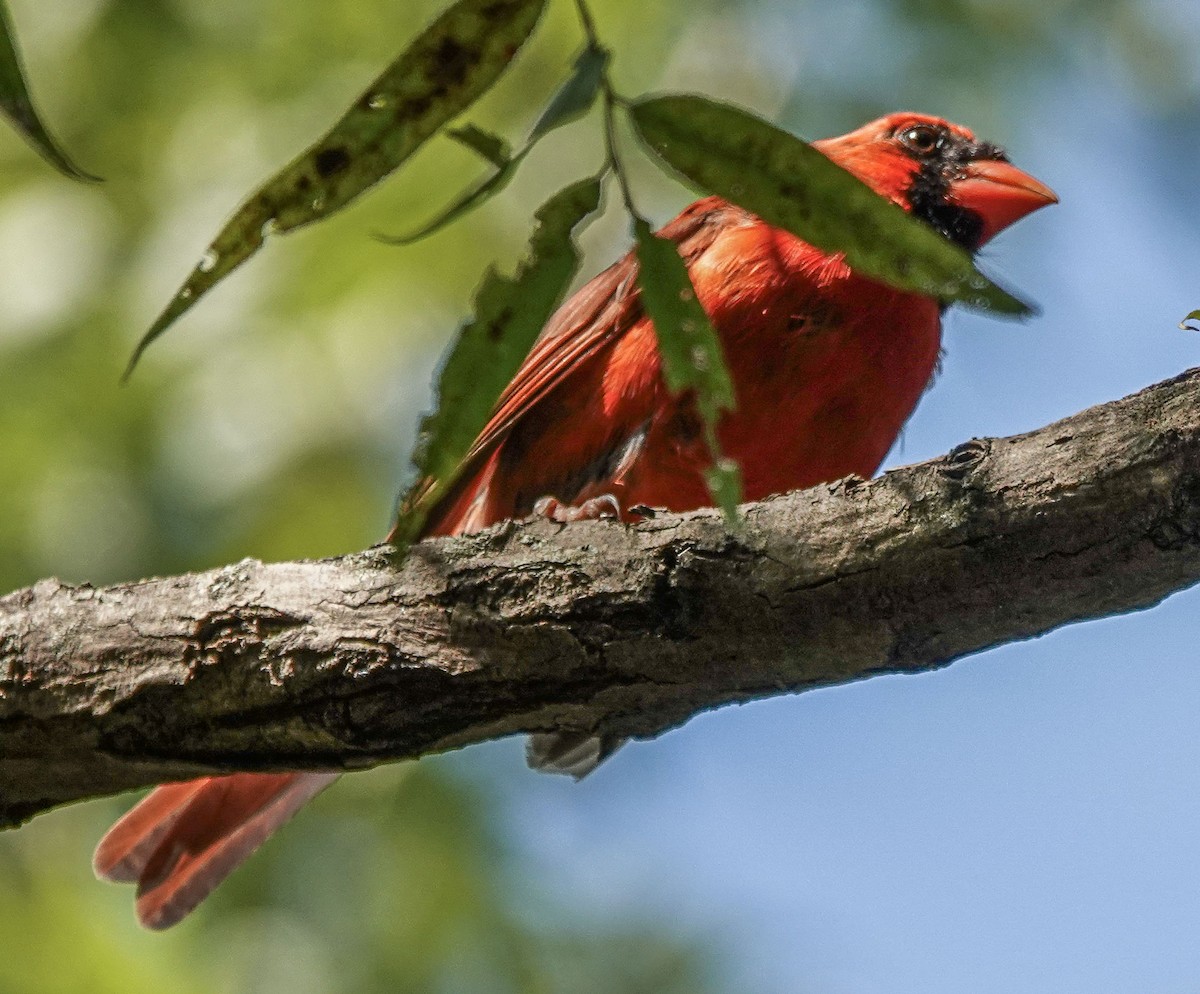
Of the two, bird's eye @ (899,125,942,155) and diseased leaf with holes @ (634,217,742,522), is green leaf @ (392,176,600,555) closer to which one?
diseased leaf with holes @ (634,217,742,522)

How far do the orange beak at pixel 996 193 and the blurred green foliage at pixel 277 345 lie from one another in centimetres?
78

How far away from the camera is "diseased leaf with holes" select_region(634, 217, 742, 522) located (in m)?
1.40

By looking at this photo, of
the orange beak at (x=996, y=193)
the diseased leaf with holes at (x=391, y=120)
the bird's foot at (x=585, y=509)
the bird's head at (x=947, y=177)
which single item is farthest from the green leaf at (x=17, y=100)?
the orange beak at (x=996, y=193)

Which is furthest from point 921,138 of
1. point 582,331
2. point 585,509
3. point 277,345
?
point 277,345

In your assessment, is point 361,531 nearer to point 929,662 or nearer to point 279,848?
point 279,848

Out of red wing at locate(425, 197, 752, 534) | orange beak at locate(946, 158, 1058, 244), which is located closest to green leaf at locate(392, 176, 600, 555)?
red wing at locate(425, 197, 752, 534)

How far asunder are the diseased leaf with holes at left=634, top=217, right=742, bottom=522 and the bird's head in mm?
2398

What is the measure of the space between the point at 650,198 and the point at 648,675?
98.5 inches

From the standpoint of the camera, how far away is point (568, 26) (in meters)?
4.43

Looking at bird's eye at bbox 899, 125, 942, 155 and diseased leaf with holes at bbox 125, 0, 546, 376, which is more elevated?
bird's eye at bbox 899, 125, 942, 155

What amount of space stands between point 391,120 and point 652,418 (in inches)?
70.1

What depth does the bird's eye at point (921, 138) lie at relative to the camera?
3.85 meters

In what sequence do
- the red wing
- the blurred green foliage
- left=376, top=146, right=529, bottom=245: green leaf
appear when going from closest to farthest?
left=376, top=146, right=529, bottom=245: green leaf, the red wing, the blurred green foliage

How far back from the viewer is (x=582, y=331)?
11.2 ft
